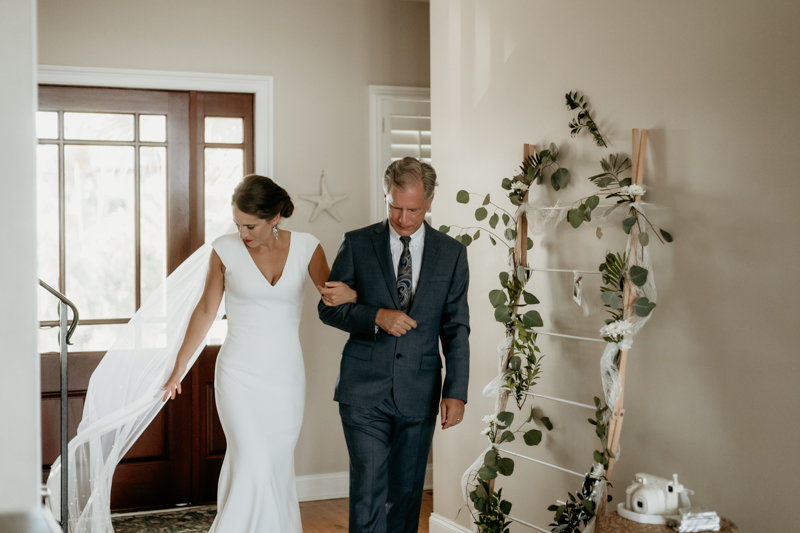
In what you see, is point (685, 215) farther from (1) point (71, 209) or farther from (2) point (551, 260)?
(1) point (71, 209)

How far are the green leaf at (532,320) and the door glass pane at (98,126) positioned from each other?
2.60 meters

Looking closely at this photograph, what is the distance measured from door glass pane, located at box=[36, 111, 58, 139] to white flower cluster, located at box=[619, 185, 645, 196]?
124 inches

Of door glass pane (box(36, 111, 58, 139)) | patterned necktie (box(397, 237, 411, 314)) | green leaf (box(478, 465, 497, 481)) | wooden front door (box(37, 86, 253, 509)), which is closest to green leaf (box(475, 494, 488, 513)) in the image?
green leaf (box(478, 465, 497, 481))

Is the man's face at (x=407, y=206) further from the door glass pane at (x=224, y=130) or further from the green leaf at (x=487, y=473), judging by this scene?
the door glass pane at (x=224, y=130)

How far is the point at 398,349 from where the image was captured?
2486 millimetres

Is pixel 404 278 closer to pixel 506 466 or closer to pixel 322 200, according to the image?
pixel 506 466

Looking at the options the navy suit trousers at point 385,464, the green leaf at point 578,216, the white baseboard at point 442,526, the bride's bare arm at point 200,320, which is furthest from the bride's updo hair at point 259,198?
the white baseboard at point 442,526

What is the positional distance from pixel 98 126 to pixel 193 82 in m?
0.59

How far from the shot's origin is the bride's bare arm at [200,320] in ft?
9.78

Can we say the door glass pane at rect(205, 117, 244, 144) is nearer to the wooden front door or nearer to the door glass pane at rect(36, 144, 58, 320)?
the wooden front door

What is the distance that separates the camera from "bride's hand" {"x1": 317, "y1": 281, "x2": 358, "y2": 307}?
2455 millimetres

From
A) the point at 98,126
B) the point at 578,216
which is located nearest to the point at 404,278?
the point at 578,216

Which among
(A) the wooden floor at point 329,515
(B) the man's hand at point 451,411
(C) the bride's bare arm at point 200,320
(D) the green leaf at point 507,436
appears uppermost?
(C) the bride's bare arm at point 200,320

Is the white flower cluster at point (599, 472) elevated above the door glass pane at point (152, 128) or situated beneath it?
situated beneath
